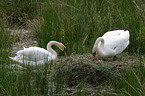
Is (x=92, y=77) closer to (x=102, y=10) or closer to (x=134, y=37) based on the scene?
(x=134, y=37)

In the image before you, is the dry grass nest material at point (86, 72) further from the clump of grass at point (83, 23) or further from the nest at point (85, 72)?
the clump of grass at point (83, 23)

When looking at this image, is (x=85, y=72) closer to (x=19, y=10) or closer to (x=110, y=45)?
(x=110, y=45)

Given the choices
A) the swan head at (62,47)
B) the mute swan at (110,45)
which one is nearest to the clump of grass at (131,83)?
the mute swan at (110,45)

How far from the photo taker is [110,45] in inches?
232

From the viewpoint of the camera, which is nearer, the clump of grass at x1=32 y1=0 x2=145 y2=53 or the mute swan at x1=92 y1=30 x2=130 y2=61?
the mute swan at x1=92 y1=30 x2=130 y2=61

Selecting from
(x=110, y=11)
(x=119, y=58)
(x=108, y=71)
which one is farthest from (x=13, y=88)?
(x=110, y=11)

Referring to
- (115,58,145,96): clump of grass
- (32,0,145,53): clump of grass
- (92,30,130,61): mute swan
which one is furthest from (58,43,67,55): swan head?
(115,58,145,96): clump of grass

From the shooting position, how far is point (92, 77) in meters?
5.11

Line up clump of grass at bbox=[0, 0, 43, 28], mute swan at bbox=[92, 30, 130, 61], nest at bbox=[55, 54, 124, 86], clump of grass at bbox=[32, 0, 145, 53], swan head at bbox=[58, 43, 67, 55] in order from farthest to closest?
clump of grass at bbox=[0, 0, 43, 28], clump of grass at bbox=[32, 0, 145, 53], swan head at bbox=[58, 43, 67, 55], mute swan at bbox=[92, 30, 130, 61], nest at bbox=[55, 54, 124, 86]

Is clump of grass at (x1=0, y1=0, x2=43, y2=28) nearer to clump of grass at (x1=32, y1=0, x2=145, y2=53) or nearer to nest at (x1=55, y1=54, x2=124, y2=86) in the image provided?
clump of grass at (x1=32, y1=0, x2=145, y2=53)

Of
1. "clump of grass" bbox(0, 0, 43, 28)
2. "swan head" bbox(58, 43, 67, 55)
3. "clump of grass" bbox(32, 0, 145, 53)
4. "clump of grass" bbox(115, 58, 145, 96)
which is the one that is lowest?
"clump of grass" bbox(115, 58, 145, 96)

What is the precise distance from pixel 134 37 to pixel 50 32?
80.1 inches

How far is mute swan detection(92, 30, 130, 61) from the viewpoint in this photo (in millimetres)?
5816

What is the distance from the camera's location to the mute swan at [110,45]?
19.1ft
